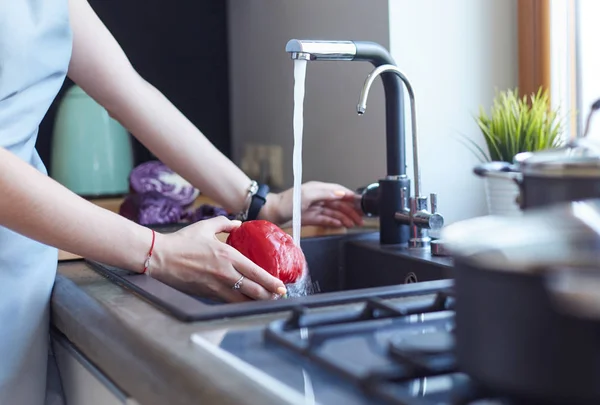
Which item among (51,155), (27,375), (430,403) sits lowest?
(27,375)

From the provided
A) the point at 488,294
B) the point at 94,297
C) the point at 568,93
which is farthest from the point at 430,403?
the point at 568,93

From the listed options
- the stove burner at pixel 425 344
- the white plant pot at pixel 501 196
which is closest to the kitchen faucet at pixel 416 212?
the white plant pot at pixel 501 196

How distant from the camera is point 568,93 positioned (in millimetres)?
1501

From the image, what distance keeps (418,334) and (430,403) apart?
13cm

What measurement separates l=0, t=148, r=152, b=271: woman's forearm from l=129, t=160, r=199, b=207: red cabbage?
2.48 feet

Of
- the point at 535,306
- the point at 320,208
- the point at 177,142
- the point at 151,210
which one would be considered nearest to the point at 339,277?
the point at 320,208

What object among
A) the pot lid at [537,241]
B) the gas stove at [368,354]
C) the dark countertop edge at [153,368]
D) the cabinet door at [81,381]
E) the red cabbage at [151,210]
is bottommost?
the cabinet door at [81,381]

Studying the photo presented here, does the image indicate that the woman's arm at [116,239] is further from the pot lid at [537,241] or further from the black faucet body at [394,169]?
the pot lid at [537,241]

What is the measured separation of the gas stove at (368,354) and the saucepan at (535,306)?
3cm

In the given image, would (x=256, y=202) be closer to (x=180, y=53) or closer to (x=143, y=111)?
(x=143, y=111)

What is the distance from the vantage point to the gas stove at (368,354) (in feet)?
1.80

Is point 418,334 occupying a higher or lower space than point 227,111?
lower

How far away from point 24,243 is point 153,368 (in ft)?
1.46

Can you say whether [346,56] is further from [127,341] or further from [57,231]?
[127,341]
